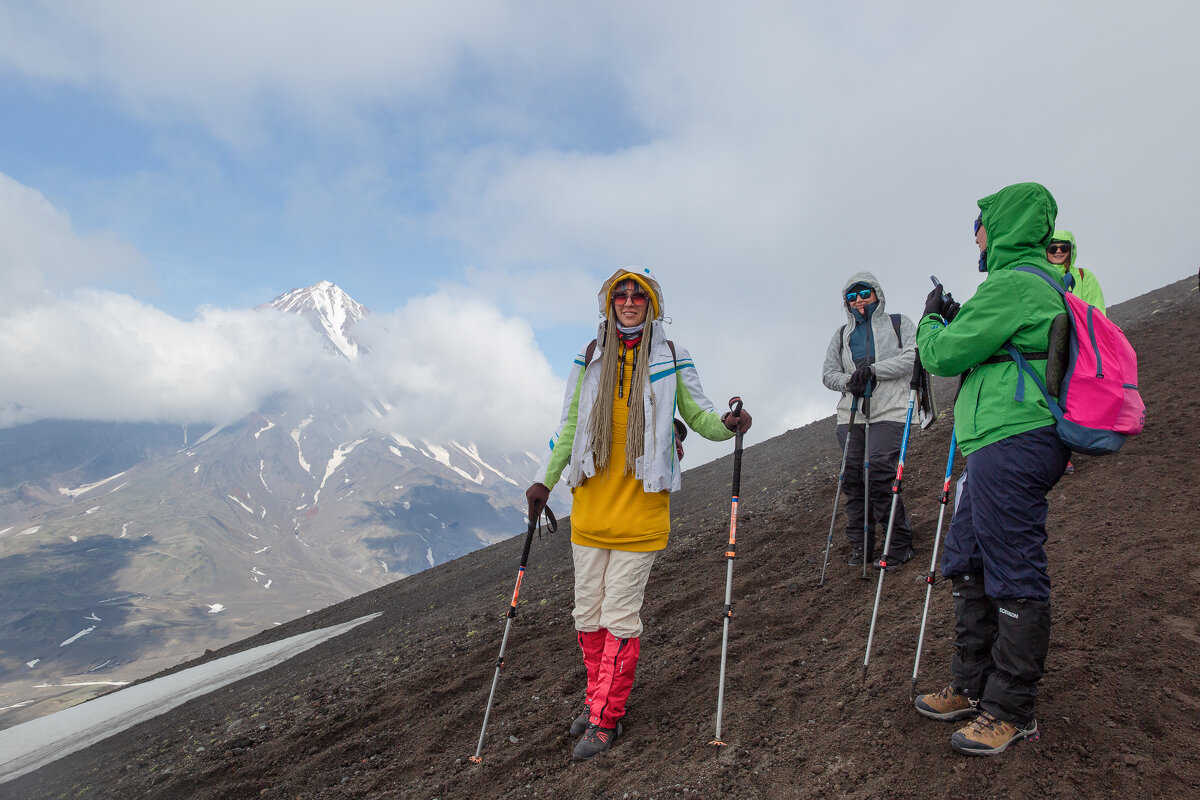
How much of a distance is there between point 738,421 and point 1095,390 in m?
1.80

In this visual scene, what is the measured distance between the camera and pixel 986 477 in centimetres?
306

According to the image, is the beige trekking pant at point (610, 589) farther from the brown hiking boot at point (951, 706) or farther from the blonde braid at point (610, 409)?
the brown hiking boot at point (951, 706)

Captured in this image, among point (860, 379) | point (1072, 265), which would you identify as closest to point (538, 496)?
point (860, 379)

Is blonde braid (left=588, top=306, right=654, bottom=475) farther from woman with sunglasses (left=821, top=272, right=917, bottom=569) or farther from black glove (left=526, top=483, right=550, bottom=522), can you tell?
woman with sunglasses (left=821, top=272, right=917, bottom=569)

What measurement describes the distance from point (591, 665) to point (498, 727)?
4.00 feet

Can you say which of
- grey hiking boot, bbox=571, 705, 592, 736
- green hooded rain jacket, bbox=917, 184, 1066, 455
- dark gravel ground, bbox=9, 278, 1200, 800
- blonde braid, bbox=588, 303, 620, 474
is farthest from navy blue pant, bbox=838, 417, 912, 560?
grey hiking boot, bbox=571, 705, 592, 736

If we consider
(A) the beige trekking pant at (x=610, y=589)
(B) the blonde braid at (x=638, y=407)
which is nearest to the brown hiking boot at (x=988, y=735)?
(A) the beige trekking pant at (x=610, y=589)

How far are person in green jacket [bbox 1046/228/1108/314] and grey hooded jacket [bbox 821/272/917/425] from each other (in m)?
1.53

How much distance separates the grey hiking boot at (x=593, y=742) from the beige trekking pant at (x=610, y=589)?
0.60 m

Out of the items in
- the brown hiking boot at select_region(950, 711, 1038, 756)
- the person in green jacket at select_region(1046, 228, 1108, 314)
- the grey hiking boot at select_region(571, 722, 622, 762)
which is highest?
the person in green jacket at select_region(1046, 228, 1108, 314)

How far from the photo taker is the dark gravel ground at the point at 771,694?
3072 millimetres

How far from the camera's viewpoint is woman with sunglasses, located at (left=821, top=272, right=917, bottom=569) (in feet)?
19.2

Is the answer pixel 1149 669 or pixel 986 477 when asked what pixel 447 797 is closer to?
pixel 986 477

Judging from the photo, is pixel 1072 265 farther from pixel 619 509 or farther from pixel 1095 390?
pixel 619 509
